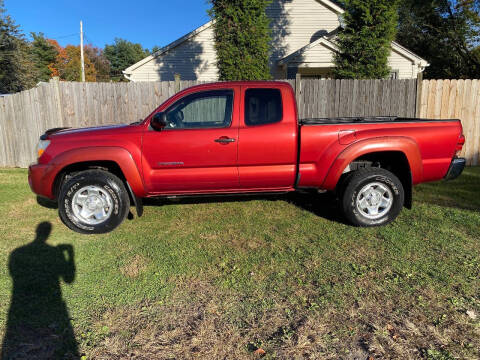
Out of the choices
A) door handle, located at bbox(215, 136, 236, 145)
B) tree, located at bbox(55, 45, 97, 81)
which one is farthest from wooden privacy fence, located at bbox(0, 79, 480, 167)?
tree, located at bbox(55, 45, 97, 81)

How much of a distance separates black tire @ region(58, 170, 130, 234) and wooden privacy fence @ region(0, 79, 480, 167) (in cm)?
430

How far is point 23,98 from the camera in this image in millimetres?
8695

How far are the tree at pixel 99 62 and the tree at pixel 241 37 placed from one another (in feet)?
214

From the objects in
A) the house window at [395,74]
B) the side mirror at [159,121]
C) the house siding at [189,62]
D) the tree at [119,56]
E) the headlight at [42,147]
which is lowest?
the headlight at [42,147]

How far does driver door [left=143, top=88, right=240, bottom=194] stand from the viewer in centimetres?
448

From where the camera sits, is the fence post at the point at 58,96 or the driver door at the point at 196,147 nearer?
the driver door at the point at 196,147

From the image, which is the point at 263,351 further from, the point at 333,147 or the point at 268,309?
the point at 333,147

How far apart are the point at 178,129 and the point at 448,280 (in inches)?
135

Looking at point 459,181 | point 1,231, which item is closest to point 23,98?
point 1,231

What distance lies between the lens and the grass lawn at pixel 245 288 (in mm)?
2482

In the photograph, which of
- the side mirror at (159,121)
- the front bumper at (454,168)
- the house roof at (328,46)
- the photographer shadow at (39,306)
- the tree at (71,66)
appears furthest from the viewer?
the tree at (71,66)

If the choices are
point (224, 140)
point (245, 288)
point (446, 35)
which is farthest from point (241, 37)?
point (446, 35)

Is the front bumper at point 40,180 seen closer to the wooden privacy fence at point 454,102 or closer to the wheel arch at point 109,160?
the wheel arch at point 109,160

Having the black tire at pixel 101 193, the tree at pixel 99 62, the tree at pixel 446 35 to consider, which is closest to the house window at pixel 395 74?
the tree at pixel 446 35
